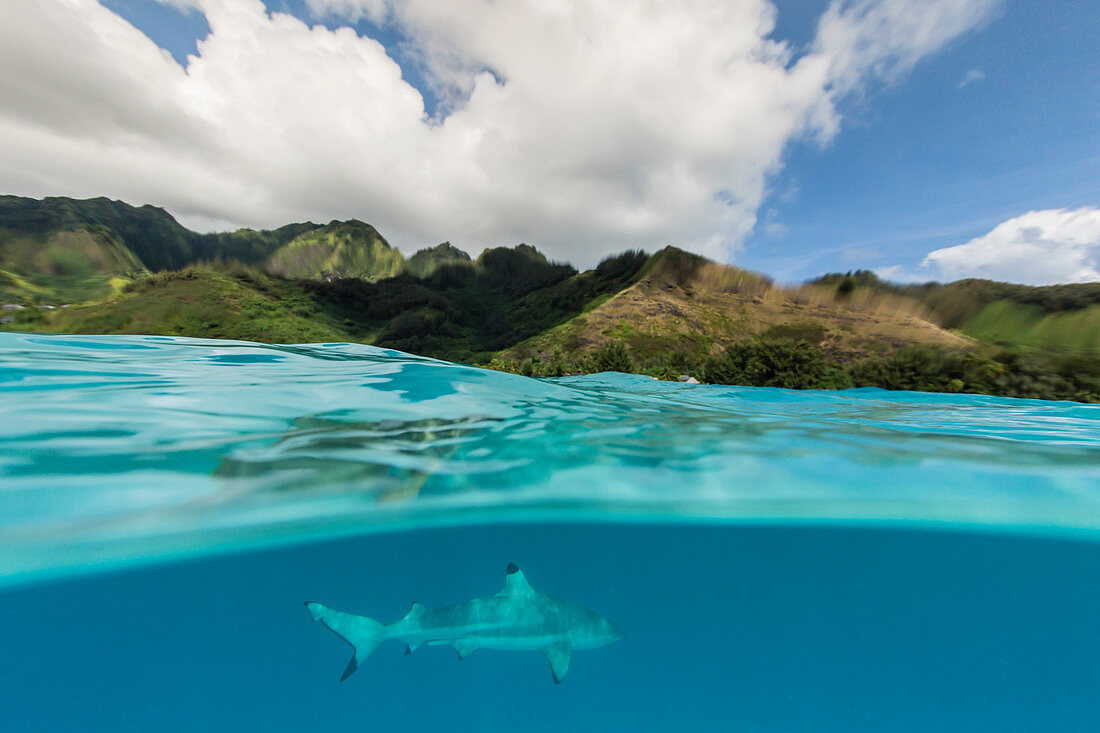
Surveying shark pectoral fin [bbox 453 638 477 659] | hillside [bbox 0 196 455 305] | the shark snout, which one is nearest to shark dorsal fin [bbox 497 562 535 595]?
shark pectoral fin [bbox 453 638 477 659]

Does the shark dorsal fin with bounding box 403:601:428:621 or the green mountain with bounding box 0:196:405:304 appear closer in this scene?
the shark dorsal fin with bounding box 403:601:428:621

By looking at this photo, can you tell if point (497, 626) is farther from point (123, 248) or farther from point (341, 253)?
point (341, 253)

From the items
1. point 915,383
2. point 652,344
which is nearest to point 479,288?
point 652,344

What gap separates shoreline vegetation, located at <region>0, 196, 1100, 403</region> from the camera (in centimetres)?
1795

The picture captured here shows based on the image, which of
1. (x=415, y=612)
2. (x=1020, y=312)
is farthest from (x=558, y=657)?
(x=1020, y=312)

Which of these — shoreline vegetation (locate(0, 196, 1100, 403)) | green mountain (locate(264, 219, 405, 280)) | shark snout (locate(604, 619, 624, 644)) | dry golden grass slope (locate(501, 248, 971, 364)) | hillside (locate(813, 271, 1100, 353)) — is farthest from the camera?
green mountain (locate(264, 219, 405, 280))

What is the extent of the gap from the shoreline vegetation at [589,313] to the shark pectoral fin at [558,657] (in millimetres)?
17913

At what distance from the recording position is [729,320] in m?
72.1

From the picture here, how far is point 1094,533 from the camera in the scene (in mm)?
3707

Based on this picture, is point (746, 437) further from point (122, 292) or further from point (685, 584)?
point (122, 292)

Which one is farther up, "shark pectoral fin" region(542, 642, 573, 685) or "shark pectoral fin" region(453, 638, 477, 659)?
"shark pectoral fin" region(453, 638, 477, 659)

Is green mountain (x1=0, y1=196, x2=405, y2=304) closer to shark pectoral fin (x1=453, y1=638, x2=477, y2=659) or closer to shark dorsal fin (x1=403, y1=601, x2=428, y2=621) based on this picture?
shark dorsal fin (x1=403, y1=601, x2=428, y2=621)

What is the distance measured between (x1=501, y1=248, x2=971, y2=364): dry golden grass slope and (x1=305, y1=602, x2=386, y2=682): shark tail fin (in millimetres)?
53331

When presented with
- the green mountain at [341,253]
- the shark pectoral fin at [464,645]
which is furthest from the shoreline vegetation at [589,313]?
the shark pectoral fin at [464,645]
